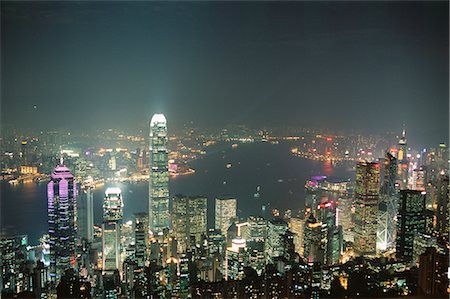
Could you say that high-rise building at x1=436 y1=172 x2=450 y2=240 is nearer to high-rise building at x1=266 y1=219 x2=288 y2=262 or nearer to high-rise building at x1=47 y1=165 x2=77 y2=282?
high-rise building at x1=266 y1=219 x2=288 y2=262

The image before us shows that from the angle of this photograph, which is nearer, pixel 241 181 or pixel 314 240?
pixel 314 240

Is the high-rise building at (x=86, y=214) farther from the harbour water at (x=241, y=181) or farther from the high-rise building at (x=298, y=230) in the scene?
the high-rise building at (x=298, y=230)

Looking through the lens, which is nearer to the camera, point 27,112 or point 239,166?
point 27,112

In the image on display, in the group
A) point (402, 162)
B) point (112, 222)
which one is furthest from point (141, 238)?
point (402, 162)

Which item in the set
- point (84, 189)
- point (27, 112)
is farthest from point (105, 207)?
point (27, 112)

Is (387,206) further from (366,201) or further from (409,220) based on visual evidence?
(409,220)

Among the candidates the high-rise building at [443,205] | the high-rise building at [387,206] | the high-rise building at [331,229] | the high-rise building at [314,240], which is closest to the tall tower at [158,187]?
the high-rise building at [314,240]

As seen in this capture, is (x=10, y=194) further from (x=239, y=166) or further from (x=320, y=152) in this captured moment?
(x=320, y=152)
